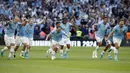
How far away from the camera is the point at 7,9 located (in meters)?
51.4

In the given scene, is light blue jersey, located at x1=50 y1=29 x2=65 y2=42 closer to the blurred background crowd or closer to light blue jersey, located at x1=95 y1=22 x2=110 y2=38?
light blue jersey, located at x1=95 y1=22 x2=110 y2=38

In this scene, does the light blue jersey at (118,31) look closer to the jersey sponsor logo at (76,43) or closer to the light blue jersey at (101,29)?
the light blue jersey at (101,29)

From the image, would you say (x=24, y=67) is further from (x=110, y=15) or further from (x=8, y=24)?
(x=110, y=15)

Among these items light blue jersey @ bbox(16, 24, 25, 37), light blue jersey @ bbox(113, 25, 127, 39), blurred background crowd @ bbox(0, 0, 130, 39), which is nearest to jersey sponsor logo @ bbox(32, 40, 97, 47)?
blurred background crowd @ bbox(0, 0, 130, 39)

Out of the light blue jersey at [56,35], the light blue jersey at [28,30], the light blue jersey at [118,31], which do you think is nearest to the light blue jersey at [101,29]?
the light blue jersey at [118,31]

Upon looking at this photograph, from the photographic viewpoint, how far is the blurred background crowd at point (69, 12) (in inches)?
2000

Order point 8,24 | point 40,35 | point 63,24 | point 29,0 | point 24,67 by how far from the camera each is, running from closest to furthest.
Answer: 1. point 24,67
2. point 8,24
3. point 63,24
4. point 40,35
5. point 29,0

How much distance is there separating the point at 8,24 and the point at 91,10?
76.3ft

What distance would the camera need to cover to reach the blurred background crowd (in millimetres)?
50812

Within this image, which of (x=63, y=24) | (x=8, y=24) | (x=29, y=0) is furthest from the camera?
(x=29, y=0)

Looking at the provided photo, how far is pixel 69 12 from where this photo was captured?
2077 inches

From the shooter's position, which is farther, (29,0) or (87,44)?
(29,0)

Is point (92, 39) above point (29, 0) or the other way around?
the other way around

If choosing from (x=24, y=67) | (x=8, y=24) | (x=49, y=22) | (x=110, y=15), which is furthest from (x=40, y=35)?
(x=24, y=67)
